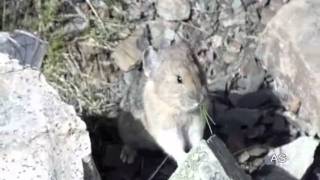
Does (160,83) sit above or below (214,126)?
above

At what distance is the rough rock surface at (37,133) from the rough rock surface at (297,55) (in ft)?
8.26

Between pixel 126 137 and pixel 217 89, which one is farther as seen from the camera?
pixel 217 89

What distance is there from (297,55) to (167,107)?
1.50 metres

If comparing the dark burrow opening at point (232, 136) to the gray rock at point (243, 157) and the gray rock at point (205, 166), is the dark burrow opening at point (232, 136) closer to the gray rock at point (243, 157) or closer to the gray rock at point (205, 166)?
the gray rock at point (243, 157)

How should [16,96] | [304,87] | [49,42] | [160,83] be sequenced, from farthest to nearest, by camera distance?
[49,42] < [304,87] < [160,83] < [16,96]

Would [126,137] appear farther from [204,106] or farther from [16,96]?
[16,96]

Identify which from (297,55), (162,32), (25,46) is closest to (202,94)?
(297,55)

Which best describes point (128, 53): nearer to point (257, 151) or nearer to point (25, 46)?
point (25, 46)

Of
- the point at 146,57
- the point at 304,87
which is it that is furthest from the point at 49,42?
the point at 304,87

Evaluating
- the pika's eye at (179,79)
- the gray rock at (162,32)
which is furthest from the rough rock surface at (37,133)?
the gray rock at (162,32)

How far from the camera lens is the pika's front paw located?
6.96 meters

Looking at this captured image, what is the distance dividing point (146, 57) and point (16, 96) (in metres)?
1.31

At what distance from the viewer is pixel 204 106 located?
6426mm

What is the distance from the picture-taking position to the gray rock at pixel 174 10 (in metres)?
8.19
